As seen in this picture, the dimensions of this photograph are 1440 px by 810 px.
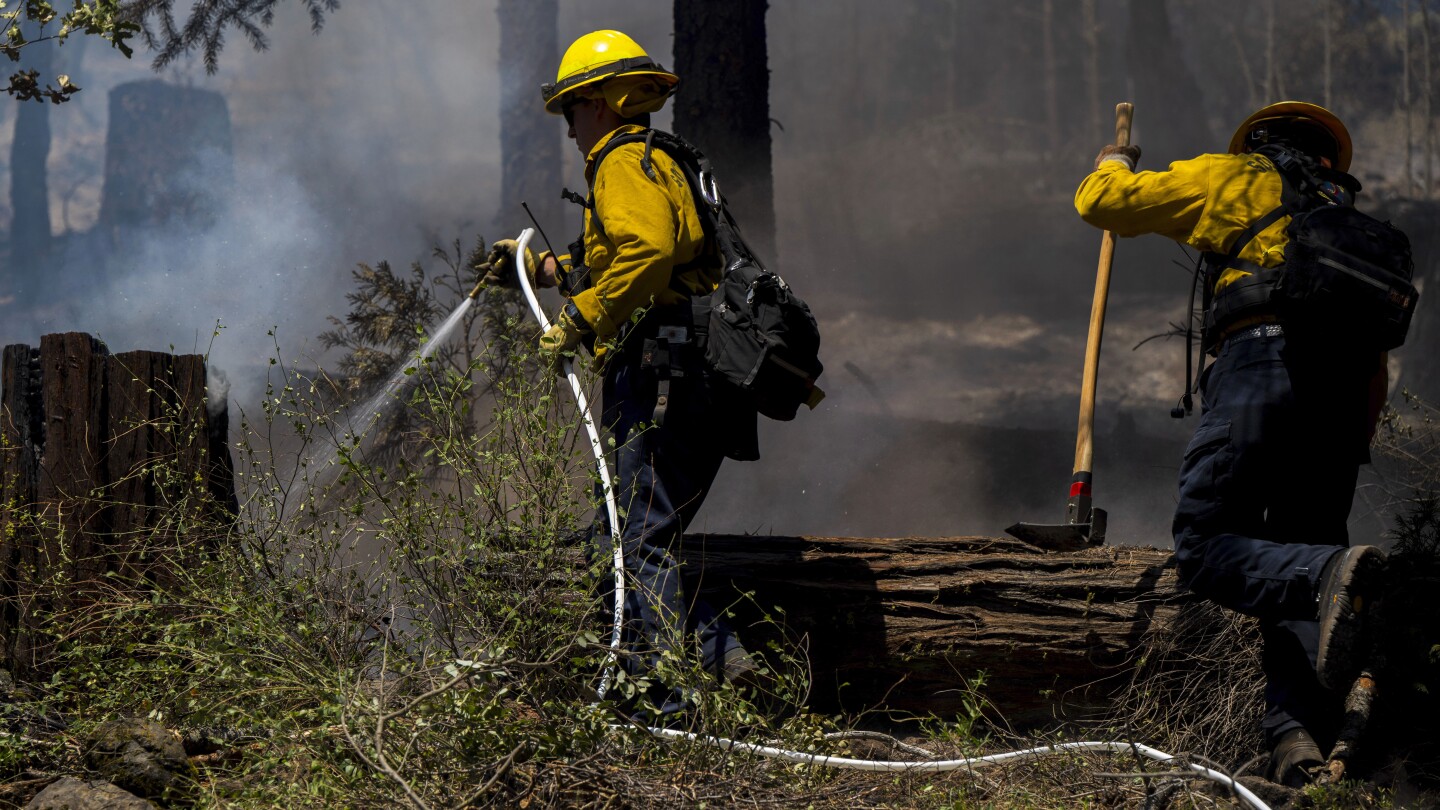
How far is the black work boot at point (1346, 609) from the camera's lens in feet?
10.8

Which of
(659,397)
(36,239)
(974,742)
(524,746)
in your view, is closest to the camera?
(524,746)

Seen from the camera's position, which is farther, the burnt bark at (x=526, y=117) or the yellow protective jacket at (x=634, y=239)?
the burnt bark at (x=526, y=117)

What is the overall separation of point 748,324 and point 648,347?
327 millimetres

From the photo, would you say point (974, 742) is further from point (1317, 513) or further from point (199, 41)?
point (199, 41)

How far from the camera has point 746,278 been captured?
3871 mm

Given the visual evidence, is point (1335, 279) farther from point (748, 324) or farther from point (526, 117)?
point (526, 117)

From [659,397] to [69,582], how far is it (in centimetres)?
197

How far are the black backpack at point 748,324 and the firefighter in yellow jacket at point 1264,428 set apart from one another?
1.16 metres

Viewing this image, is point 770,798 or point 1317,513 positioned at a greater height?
point 1317,513

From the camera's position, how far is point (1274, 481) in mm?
3852

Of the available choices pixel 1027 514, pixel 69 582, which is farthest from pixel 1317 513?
pixel 1027 514

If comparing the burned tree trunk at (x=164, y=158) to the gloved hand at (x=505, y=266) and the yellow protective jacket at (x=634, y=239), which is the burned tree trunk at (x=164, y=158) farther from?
the yellow protective jacket at (x=634, y=239)

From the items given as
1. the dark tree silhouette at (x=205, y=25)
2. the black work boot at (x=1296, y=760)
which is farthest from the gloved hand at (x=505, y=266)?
the dark tree silhouette at (x=205, y=25)

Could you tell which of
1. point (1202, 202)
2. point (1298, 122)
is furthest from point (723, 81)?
point (1202, 202)
